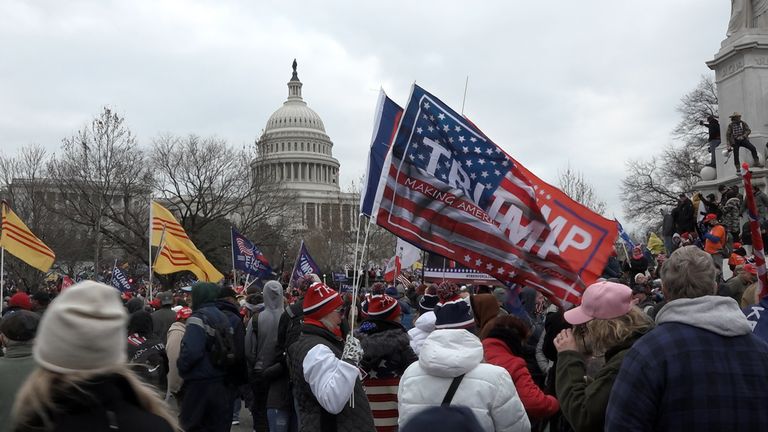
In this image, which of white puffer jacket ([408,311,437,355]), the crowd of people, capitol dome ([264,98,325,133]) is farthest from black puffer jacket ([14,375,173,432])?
capitol dome ([264,98,325,133])

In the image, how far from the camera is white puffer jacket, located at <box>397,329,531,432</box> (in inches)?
155

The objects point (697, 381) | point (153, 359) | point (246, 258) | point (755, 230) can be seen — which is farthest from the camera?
point (246, 258)

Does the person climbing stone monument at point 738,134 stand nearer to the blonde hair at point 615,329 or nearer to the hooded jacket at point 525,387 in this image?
the hooded jacket at point 525,387

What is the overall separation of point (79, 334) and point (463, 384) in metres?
2.15

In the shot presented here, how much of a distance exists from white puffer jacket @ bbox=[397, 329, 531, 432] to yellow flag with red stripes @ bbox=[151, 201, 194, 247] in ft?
32.8

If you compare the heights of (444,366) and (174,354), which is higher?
(444,366)

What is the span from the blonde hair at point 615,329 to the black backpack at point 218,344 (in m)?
3.85

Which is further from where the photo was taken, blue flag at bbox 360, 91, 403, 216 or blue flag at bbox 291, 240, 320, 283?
blue flag at bbox 291, 240, 320, 283

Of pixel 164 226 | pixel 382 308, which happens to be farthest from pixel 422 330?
pixel 164 226

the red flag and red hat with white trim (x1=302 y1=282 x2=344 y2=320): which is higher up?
the red flag

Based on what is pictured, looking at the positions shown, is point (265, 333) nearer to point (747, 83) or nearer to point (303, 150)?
point (747, 83)

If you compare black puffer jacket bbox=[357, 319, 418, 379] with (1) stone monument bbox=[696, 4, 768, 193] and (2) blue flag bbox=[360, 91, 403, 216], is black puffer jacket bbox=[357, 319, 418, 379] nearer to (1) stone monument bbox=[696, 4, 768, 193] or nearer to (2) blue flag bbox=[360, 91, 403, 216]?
(2) blue flag bbox=[360, 91, 403, 216]

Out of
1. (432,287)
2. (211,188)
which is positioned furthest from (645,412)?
(211,188)

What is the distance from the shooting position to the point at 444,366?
395 centimetres
